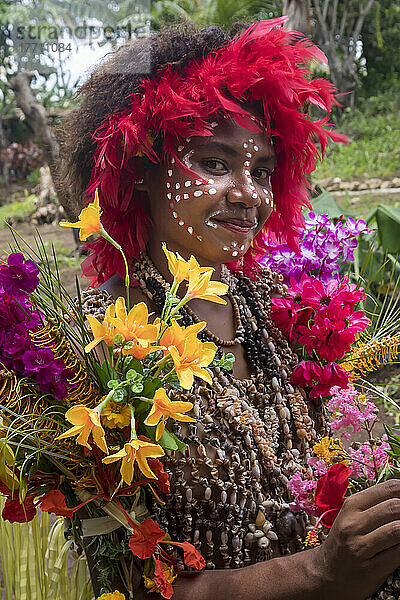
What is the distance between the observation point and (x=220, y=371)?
4.72 feet

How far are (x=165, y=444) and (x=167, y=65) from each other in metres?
0.77

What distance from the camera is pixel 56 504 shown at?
1169 mm

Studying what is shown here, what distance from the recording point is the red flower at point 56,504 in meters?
1.16

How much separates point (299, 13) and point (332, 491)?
2.91m

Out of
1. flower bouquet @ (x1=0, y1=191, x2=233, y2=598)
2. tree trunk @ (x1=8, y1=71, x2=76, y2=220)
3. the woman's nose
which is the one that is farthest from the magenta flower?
tree trunk @ (x1=8, y1=71, x2=76, y2=220)

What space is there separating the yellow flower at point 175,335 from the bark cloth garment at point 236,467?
260 millimetres

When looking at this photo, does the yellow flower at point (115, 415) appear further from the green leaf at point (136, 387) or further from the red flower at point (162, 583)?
the red flower at point (162, 583)

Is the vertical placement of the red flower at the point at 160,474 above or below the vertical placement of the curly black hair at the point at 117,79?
below

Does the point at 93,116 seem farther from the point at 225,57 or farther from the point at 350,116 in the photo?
the point at 350,116

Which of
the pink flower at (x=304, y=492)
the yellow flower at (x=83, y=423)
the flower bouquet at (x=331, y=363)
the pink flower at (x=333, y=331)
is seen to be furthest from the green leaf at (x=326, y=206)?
the yellow flower at (x=83, y=423)

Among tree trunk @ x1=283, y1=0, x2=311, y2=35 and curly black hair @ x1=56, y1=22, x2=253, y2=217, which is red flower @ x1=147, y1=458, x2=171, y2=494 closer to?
curly black hair @ x1=56, y1=22, x2=253, y2=217

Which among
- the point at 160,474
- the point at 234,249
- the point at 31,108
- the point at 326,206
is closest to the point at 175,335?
the point at 160,474

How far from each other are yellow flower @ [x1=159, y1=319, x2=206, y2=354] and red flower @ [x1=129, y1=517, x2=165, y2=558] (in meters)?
0.32

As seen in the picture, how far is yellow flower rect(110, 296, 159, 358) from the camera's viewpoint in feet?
3.52
